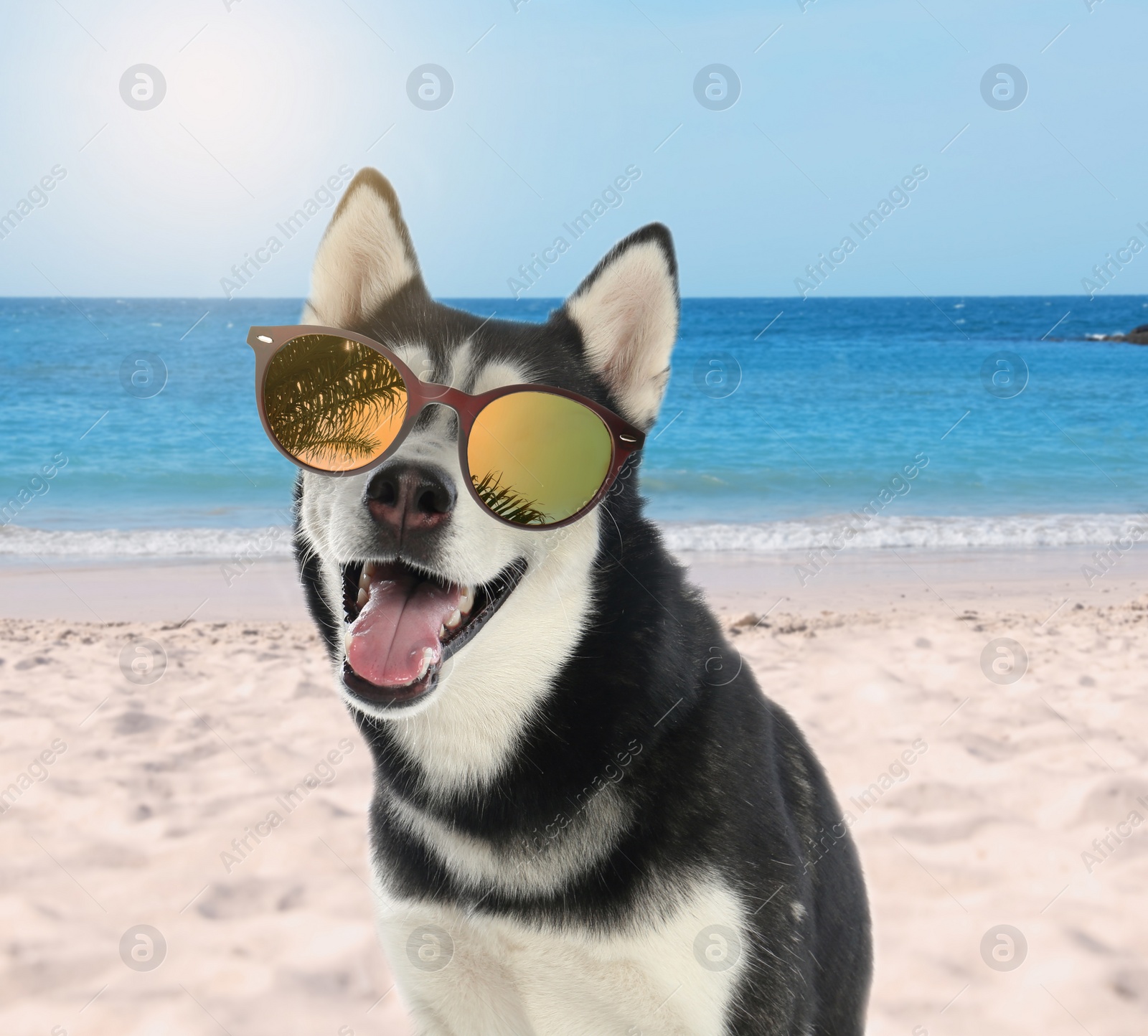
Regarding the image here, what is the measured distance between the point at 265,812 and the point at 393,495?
258cm

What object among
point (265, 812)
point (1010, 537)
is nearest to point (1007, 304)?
point (1010, 537)

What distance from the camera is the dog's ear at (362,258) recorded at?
7.73 feet

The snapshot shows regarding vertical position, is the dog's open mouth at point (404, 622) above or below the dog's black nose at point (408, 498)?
below

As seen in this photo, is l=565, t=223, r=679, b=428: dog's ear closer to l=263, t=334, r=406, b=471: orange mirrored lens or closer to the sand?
l=263, t=334, r=406, b=471: orange mirrored lens

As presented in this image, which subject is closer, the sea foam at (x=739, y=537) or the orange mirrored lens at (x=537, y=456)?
the orange mirrored lens at (x=537, y=456)

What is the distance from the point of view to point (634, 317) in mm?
2348

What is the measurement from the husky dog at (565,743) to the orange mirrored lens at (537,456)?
0.17 feet

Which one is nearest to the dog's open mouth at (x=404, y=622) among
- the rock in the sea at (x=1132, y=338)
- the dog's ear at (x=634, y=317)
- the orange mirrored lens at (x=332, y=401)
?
the orange mirrored lens at (x=332, y=401)

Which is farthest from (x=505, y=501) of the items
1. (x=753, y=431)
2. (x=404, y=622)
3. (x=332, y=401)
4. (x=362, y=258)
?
(x=753, y=431)

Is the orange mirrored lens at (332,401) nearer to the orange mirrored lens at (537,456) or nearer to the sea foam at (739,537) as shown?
the orange mirrored lens at (537,456)

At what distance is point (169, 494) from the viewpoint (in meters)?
11.9

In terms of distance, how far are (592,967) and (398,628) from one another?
2.79ft

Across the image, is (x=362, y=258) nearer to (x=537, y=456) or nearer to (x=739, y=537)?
(x=537, y=456)

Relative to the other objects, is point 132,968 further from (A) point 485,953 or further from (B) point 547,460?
(B) point 547,460
